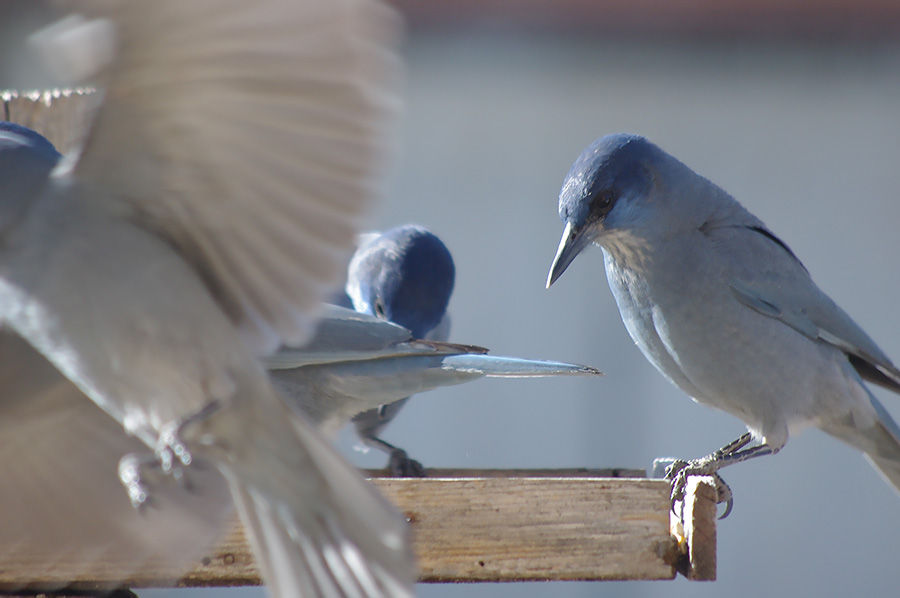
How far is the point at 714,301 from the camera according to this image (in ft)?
7.23

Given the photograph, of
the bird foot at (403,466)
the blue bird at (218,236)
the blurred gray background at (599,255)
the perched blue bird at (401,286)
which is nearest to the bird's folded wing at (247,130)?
the blue bird at (218,236)

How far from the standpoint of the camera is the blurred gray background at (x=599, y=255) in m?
4.35

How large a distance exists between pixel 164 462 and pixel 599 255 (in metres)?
3.34

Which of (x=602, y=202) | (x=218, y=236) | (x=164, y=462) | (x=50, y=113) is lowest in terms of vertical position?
(x=164, y=462)

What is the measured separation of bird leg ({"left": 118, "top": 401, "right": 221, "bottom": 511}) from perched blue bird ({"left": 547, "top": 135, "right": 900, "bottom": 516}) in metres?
0.94

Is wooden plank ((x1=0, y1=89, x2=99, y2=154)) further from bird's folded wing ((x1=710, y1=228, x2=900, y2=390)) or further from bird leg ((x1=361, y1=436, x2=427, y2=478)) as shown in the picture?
bird's folded wing ((x1=710, y1=228, x2=900, y2=390))

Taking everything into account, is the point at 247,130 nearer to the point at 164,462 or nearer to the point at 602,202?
the point at 164,462

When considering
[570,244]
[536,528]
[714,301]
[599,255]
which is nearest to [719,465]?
[714,301]

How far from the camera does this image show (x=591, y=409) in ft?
14.4

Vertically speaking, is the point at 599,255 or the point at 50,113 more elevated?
the point at 50,113

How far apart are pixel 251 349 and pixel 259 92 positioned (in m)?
0.38

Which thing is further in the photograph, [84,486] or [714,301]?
[714,301]

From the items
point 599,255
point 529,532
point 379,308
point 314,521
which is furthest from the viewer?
point 599,255

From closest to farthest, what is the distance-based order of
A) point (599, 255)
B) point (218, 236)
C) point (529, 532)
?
point (218, 236) < point (529, 532) < point (599, 255)
